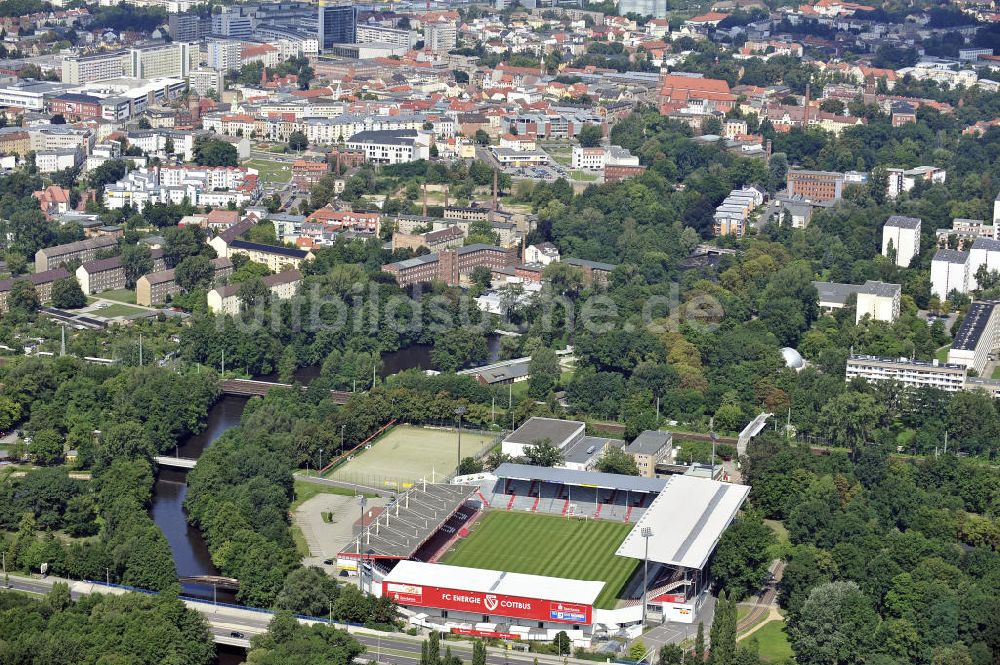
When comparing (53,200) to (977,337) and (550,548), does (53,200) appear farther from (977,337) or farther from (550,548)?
(550,548)

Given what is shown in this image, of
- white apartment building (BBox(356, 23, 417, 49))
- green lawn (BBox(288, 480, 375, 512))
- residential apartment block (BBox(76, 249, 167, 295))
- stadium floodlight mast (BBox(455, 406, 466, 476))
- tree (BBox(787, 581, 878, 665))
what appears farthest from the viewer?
white apartment building (BBox(356, 23, 417, 49))

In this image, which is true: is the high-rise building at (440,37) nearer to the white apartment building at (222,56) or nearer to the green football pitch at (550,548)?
the white apartment building at (222,56)

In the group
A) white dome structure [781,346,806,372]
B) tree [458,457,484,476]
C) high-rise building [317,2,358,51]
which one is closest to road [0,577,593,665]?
tree [458,457,484,476]

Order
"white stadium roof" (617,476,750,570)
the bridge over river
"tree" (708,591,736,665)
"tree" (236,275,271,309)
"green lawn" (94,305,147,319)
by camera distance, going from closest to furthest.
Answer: "tree" (708,591,736,665) < "white stadium roof" (617,476,750,570) < the bridge over river < "tree" (236,275,271,309) < "green lawn" (94,305,147,319)

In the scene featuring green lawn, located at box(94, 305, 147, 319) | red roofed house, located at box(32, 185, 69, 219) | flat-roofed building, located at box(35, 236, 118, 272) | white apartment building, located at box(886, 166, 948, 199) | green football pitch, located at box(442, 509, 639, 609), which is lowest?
green football pitch, located at box(442, 509, 639, 609)

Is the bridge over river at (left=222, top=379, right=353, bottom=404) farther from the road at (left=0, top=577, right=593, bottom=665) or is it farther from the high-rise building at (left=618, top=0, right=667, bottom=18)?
the high-rise building at (left=618, top=0, right=667, bottom=18)

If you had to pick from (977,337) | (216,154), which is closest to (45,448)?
(977,337)
